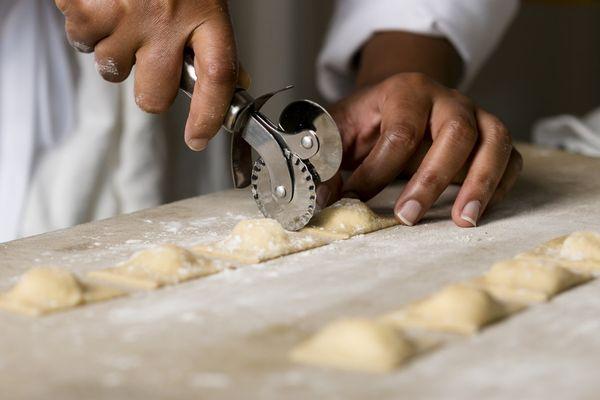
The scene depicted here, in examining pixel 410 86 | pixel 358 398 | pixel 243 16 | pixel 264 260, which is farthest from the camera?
pixel 243 16

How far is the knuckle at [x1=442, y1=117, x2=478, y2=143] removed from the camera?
1.60m

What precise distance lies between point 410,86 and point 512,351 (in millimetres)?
848

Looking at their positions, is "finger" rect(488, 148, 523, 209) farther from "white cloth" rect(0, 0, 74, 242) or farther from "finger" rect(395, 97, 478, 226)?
"white cloth" rect(0, 0, 74, 242)

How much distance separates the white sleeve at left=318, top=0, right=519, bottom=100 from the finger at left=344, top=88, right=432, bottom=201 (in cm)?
64

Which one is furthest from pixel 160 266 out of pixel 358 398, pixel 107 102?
pixel 107 102

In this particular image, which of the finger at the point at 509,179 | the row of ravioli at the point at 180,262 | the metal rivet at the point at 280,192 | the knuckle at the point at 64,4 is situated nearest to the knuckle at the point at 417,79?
the finger at the point at 509,179

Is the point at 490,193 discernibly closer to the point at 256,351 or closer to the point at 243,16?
the point at 256,351

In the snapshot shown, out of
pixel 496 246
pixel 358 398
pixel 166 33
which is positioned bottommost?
pixel 496 246

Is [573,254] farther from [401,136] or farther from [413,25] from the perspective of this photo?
[413,25]

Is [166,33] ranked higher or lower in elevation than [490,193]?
higher

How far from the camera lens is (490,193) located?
157cm

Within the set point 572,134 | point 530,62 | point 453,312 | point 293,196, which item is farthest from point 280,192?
point 530,62

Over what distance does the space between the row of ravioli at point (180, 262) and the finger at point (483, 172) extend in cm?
12

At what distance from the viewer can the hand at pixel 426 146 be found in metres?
1.53
